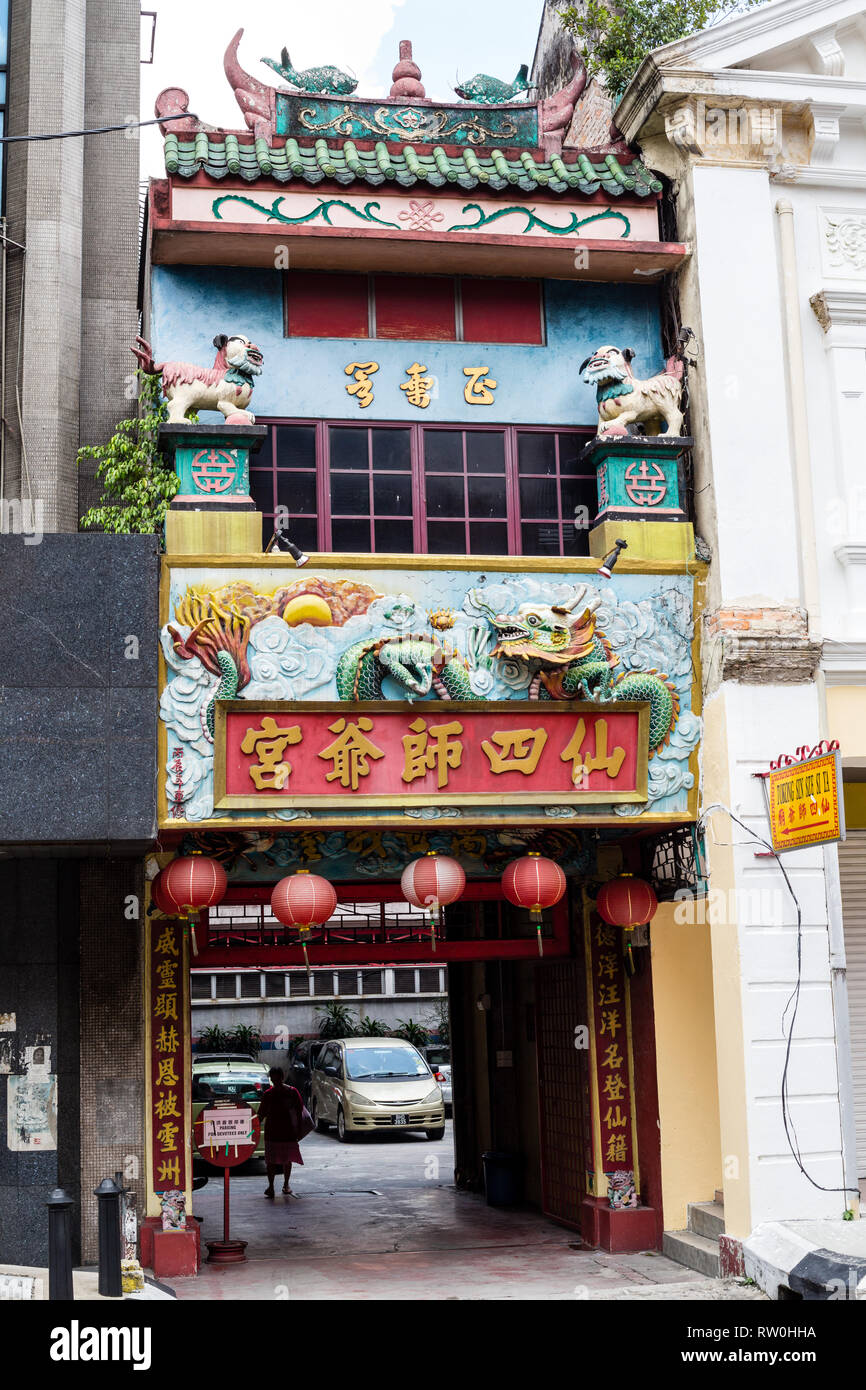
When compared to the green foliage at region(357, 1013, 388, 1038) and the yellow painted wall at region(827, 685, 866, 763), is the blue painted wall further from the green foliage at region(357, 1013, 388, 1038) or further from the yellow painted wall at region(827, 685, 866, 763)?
the green foliage at region(357, 1013, 388, 1038)

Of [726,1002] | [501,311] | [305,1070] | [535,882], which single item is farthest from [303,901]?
[305,1070]

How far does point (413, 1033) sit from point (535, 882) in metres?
22.6

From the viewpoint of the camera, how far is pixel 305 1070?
28.1 meters

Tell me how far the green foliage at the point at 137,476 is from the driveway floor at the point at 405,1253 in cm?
606

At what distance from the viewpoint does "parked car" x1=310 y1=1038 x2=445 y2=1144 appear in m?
23.7

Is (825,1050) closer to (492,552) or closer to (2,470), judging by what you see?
(492,552)

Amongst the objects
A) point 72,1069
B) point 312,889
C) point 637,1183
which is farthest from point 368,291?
point 637,1183

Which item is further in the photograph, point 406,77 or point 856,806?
point 856,806

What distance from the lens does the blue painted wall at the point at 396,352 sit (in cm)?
1216

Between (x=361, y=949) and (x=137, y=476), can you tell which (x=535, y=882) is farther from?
(x=137, y=476)

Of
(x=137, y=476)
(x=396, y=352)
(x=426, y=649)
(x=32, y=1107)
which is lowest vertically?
(x=32, y=1107)

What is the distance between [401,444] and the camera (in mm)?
12328

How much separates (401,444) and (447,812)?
3292mm

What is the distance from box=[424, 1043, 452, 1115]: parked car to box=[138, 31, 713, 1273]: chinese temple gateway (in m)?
13.8
